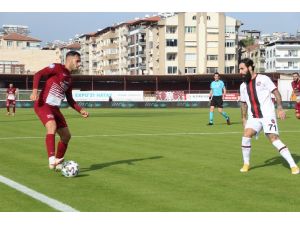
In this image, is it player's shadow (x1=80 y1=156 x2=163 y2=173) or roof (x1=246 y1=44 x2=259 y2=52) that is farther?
roof (x1=246 y1=44 x2=259 y2=52)

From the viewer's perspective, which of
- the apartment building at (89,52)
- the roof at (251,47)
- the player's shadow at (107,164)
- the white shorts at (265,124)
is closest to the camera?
the white shorts at (265,124)

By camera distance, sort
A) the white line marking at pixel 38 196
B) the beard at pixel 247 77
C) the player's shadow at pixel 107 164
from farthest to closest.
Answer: the player's shadow at pixel 107 164
the beard at pixel 247 77
the white line marking at pixel 38 196

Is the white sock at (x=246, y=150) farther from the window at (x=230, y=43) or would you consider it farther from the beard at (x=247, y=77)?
the window at (x=230, y=43)

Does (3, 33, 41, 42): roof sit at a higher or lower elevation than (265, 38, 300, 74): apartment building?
higher

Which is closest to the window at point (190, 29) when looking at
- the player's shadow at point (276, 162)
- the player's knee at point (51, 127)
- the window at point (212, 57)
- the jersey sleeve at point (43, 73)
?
the window at point (212, 57)

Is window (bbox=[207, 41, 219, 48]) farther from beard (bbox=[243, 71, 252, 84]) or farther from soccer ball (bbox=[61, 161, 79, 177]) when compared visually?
soccer ball (bbox=[61, 161, 79, 177])

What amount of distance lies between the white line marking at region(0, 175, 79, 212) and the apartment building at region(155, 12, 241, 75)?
11164 cm

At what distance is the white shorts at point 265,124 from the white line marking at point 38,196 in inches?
166

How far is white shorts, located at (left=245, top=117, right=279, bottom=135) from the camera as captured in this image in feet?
33.3

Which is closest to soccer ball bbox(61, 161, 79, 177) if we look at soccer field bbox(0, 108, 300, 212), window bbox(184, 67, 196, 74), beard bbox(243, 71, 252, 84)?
soccer field bbox(0, 108, 300, 212)

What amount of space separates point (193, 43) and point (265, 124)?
367 ft

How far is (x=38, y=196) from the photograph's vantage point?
789cm

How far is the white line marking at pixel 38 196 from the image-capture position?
7062 millimetres
